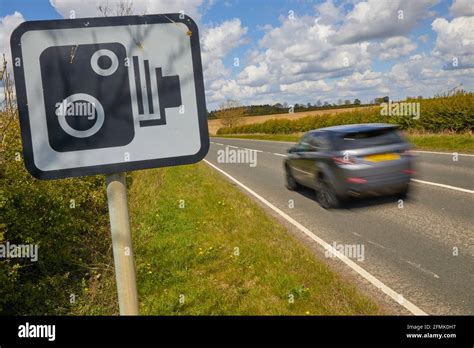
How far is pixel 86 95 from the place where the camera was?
117cm

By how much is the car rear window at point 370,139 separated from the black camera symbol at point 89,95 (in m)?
6.21

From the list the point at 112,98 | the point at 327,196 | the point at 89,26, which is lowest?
the point at 327,196

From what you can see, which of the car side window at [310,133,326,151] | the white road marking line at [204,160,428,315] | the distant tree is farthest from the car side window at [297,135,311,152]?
the distant tree

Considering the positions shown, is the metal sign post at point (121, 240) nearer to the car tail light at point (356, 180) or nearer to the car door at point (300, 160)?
the car tail light at point (356, 180)

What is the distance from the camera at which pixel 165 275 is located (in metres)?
4.59

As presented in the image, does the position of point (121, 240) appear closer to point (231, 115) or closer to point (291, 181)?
point (291, 181)

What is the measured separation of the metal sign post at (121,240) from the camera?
3.95ft

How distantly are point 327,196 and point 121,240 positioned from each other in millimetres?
6841

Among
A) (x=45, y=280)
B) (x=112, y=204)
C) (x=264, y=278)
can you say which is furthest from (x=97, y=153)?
(x=45, y=280)

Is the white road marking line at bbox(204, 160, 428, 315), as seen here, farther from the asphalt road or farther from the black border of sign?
the black border of sign

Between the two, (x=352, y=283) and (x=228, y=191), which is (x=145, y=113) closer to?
(x=352, y=283)

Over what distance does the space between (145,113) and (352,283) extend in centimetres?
369

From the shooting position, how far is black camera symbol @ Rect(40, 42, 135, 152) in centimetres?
116

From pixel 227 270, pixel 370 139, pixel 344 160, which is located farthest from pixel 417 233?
pixel 227 270
